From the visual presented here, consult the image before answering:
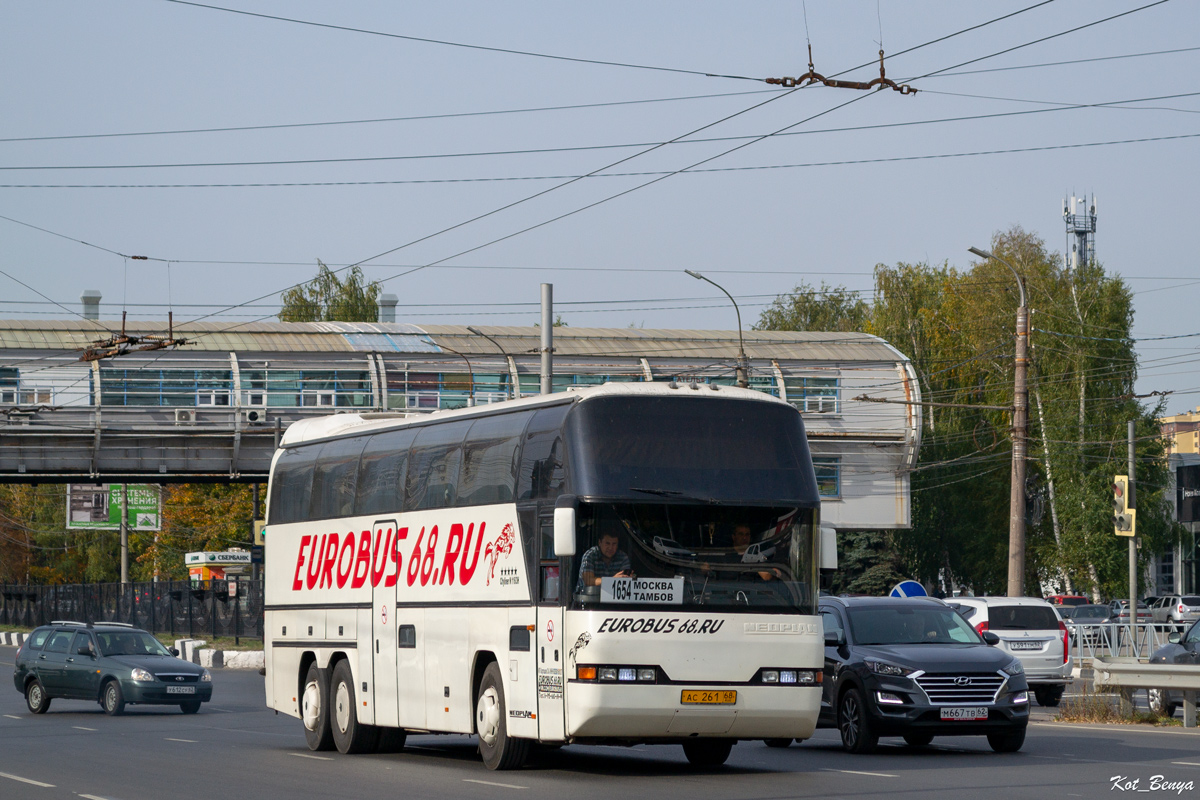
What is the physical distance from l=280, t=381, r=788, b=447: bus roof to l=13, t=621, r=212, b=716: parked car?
802 centimetres

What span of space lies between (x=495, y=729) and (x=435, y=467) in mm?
2878

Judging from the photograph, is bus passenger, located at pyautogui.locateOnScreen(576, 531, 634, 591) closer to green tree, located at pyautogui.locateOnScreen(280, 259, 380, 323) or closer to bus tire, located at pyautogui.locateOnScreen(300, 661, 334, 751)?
bus tire, located at pyautogui.locateOnScreen(300, 661, 334, 751)

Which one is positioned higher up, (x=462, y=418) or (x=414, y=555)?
(x=462, y=418)

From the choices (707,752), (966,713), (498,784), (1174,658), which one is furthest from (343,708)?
(1174,658)

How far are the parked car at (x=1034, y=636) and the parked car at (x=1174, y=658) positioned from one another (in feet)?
11.0

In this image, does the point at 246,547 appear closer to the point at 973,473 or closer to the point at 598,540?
the point at 973,473

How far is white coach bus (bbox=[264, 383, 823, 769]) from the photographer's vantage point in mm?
14164

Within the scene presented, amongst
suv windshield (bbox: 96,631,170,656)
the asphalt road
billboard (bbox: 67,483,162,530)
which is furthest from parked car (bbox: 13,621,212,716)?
billboard (bbox: 67,483,162,530)

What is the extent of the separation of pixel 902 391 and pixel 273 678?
4332 centimetres

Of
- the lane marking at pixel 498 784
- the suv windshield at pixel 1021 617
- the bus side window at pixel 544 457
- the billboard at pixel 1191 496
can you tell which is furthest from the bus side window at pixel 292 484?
the billboard at pixel 1191 496

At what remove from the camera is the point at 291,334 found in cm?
5694

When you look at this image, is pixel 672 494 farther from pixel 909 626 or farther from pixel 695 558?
pixel 909 626

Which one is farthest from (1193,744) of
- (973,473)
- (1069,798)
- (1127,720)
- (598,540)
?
(973,473)

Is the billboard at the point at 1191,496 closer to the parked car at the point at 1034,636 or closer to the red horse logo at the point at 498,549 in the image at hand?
the parked car at the point at 1034,636
